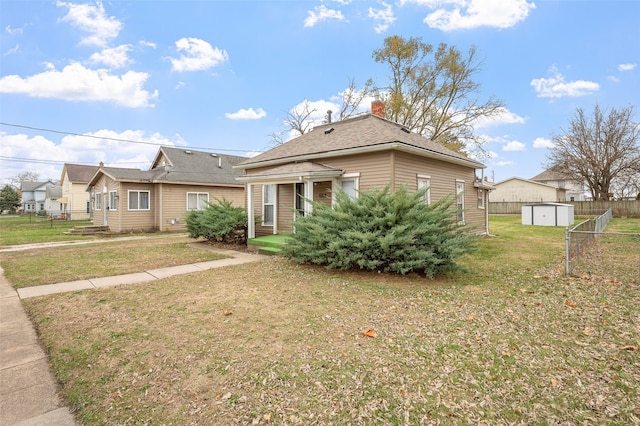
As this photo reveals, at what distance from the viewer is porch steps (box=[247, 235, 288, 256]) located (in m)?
9.89

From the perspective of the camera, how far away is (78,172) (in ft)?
126

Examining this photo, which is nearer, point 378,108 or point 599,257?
point 599,257

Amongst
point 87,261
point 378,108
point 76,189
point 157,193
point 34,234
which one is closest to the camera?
point 87,261

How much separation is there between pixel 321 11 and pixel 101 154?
93.2 ft

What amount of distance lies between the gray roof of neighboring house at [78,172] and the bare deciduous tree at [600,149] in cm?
5409

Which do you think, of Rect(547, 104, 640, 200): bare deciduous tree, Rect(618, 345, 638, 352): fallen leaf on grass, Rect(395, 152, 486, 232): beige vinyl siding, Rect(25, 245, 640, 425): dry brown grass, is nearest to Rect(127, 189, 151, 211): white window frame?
Rect(25, 245, 640, 425): dry brown grass

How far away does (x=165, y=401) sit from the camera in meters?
2.60

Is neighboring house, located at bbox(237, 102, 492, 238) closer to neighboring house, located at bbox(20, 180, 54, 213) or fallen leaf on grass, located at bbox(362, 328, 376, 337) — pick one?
fallen leaf on grass, located at bbox(362, 328, 376, 337)

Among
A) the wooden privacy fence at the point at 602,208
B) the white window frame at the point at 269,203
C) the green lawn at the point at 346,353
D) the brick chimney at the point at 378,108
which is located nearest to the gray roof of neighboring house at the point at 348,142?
the white window frame at the point at 269,203

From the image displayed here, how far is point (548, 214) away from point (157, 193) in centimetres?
2595

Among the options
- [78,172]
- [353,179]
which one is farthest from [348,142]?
[78,172]

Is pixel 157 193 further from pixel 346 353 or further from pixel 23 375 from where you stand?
pixel 346 353

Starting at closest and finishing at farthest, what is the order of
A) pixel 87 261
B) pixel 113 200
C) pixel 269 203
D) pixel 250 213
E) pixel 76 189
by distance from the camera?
pixel 87 261 < pixel 250 213 < pixel 269 203 < pixel 113 200 < pixel 76 189

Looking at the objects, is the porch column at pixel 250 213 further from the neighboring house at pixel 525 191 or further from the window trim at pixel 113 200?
the neighboring house at pixel 525 191
